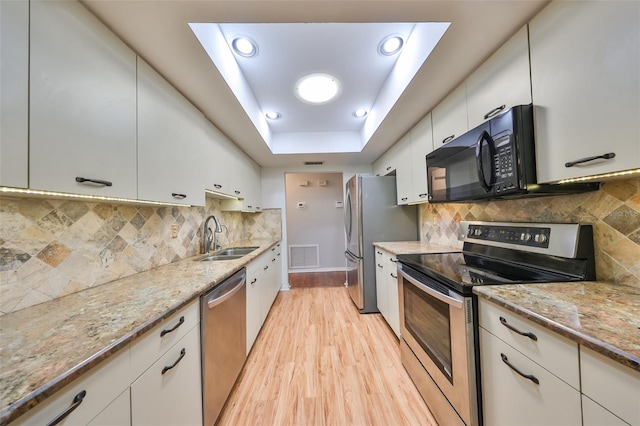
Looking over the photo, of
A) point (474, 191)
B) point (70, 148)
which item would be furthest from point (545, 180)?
point (70, 148)

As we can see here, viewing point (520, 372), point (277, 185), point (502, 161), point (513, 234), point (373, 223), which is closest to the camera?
point (520, 372)

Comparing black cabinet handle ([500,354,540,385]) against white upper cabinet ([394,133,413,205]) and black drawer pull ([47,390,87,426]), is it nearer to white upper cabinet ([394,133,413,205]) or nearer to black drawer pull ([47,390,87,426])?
black drawer pull ([47,390,87,426])

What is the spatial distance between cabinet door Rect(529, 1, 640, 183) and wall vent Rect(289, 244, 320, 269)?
172 inches

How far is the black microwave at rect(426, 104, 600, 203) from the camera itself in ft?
3.32

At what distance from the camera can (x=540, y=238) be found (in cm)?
116

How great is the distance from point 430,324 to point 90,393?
1.46 m

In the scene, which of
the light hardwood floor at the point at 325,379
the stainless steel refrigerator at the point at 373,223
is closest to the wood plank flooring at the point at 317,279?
the stainless steel refrigerator at the point at 373,223

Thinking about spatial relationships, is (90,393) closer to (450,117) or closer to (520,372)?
(520,372)

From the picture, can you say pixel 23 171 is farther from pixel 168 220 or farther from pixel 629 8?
pixel 629 8

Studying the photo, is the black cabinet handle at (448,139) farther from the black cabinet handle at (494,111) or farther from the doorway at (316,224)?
the doorway at (316,224)

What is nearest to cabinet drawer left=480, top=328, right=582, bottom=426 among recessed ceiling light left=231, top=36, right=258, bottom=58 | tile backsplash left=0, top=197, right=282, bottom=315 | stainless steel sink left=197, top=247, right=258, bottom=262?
tile backsplash left=0, top=197, right=282, bottom=315

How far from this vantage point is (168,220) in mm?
1746

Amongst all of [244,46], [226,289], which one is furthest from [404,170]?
[226,289]

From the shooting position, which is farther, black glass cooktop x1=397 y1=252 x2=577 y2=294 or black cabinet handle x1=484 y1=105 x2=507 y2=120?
black cabinet handle x1=484 y1=105 x2=507 y2=120
